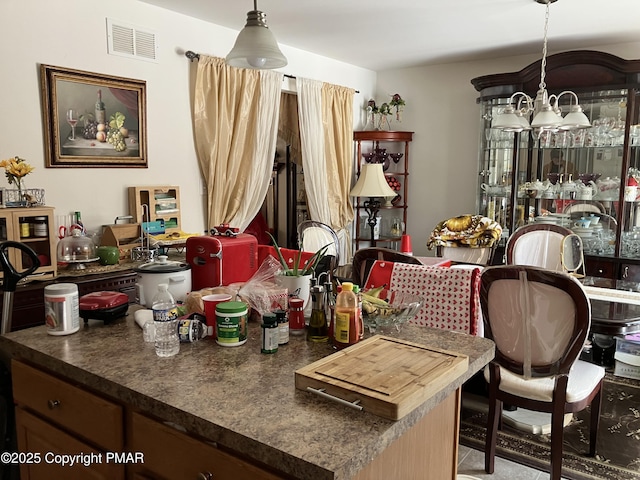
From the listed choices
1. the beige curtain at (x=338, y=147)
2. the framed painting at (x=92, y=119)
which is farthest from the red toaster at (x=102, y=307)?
the beige curtain at (x=338, y=147)

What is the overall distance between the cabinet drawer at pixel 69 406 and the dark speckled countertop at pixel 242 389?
0.14ft

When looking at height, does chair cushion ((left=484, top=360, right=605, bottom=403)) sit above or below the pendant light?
below

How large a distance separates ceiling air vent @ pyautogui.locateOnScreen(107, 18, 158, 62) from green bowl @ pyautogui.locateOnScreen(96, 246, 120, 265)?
1.29 meters

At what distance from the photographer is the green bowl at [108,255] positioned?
2988 mm

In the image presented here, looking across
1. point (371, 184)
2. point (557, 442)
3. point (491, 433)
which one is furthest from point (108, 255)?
point (371, 184)

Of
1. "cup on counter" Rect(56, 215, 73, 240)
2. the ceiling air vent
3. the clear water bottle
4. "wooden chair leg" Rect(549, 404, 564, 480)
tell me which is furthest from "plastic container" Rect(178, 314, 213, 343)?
the ceiling air vent

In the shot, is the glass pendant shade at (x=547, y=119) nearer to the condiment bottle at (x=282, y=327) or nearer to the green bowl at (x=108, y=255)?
the condiment bottle at (x=282, y=327)

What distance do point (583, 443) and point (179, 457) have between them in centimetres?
232

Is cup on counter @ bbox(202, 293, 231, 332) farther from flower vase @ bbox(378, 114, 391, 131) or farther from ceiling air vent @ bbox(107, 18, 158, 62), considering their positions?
flower vase @ bbox(378, 114, 391, 131)

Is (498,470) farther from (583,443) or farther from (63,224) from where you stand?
(63,224)

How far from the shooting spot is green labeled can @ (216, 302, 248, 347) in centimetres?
150

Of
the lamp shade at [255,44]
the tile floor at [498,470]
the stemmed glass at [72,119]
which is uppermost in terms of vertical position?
the lamp shade at [255,44]

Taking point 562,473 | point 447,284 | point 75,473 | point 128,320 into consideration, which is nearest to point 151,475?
point 75,473

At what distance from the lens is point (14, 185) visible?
2920 millimetres
